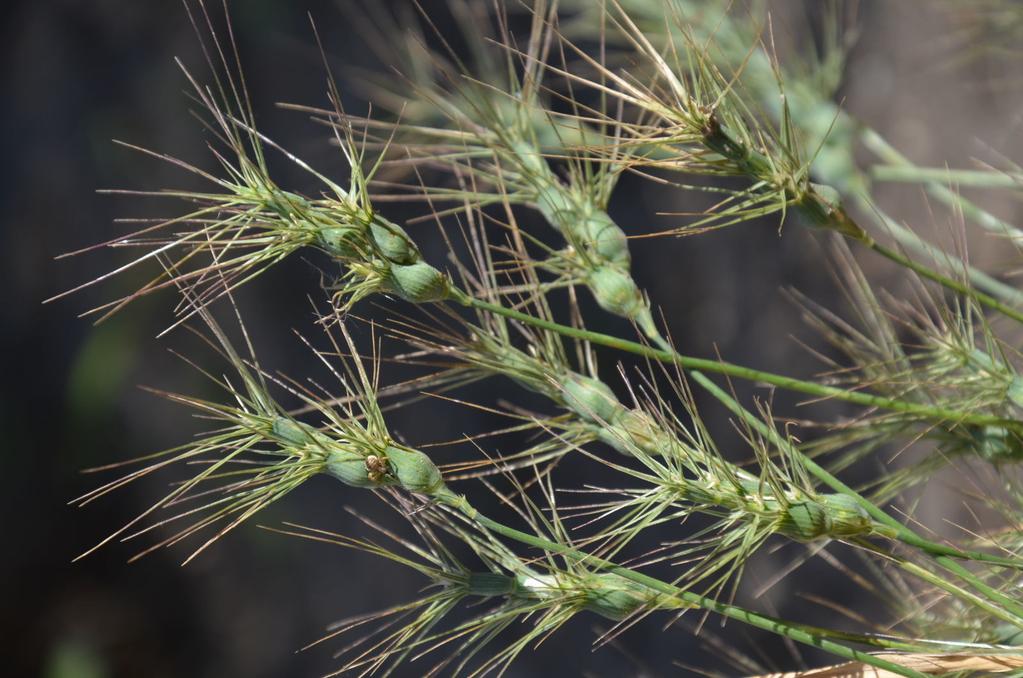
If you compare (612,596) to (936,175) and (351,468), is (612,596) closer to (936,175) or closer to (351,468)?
(351,468)

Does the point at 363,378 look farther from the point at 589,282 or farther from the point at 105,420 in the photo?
the point at 105,420

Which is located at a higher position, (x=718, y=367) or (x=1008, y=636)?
(x=718, y=367)

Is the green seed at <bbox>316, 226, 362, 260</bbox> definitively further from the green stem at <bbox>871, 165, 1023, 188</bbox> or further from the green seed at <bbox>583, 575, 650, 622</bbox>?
the green stem at <bbox>871, 165, 1023, 188</bbox>

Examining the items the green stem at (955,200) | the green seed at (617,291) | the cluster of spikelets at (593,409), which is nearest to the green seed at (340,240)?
the cluster of spikelets at (593,409)

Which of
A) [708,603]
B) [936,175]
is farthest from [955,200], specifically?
[708,603]

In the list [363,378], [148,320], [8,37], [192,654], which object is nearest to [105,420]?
[148,320]
